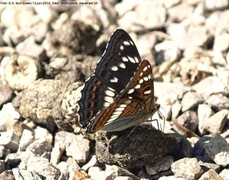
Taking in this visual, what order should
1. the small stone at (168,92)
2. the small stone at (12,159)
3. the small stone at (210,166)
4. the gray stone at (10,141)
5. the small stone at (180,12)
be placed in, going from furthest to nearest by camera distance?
1. the small stone at (180,12)
2. the small stone at (168,92)
3. the gray stone at (10,141)
4. the small stone at (12,159)
5. the small stone at (210,166)

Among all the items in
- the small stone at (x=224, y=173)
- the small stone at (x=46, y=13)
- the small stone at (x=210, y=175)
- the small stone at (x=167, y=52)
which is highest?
the small stone at (x=46, y=13)

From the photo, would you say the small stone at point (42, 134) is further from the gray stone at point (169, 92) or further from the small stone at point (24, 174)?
the gray stone at point (169, 92)

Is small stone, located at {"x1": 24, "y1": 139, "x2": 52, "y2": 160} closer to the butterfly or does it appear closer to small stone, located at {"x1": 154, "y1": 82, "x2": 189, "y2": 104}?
the butterfly

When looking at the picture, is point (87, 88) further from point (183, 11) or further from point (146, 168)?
point (183, 11)

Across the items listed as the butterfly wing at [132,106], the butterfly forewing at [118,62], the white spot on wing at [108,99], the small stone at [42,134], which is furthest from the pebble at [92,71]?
the butterfly forewing at [118,62]

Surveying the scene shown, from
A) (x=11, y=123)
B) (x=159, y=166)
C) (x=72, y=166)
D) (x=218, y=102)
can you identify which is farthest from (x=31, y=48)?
(x=159, y=166)

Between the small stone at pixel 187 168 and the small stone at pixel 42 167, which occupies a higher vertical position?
the small stone at pixel 42 167

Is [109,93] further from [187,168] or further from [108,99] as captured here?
[187,168]
